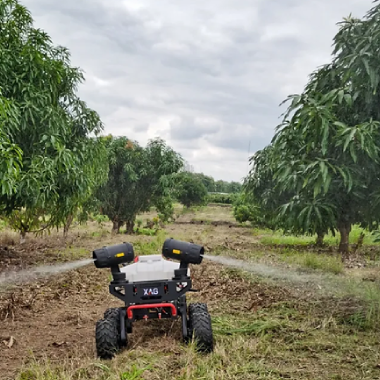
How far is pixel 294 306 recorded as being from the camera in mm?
5590

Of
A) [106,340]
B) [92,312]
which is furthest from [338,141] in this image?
[92,312]

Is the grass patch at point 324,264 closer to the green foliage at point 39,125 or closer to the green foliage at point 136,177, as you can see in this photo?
the green foliage at point 39,125

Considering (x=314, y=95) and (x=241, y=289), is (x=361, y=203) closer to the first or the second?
(x=314, y=95)

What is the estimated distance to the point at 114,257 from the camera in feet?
13.0

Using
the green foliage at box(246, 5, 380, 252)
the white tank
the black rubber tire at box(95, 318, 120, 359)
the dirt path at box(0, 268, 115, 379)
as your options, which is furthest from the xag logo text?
the green foliage at box(246, 5, 380, 252)

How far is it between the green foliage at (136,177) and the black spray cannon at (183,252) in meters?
12.2

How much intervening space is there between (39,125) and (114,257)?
4.84 m

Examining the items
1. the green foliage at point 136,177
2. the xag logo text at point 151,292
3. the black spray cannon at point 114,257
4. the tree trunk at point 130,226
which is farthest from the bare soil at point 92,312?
the tree trunk at point 130,226

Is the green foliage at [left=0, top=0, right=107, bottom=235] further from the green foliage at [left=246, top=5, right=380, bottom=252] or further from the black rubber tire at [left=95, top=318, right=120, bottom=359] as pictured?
the green foliage at [left=246, top=5, right=380, bottom=252]

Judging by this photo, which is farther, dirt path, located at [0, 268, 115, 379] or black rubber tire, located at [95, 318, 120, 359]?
dirt path, located at [0, 268, 115, 379]

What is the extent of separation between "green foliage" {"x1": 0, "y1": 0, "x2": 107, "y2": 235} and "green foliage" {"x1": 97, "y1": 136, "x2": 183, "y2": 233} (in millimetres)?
6999

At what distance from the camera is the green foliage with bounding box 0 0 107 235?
7.32 meters

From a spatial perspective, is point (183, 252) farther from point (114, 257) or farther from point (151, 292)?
point (114, 257)

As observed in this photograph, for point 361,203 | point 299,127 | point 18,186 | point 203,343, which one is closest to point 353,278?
point 361,203
